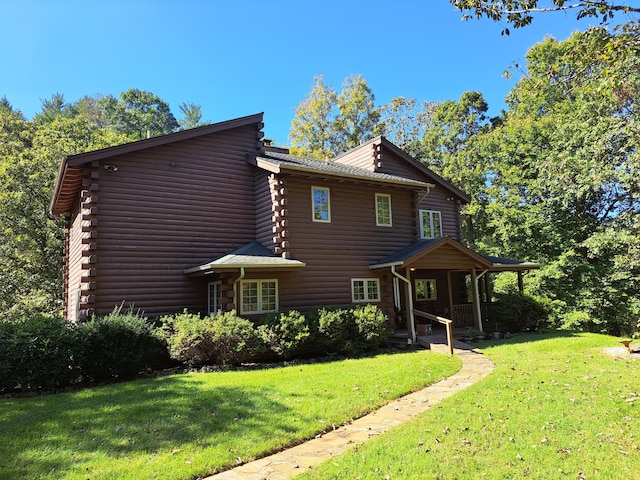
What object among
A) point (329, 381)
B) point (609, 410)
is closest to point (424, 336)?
point (329, 381)

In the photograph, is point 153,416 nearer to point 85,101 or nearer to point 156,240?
point 156,240

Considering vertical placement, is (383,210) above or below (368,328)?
above

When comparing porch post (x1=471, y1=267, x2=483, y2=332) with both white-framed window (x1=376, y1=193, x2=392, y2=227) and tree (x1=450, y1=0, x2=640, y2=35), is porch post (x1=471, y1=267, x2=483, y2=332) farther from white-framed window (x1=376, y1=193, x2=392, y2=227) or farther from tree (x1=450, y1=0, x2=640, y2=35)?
tree (x1=450, y1=0, x2=640, y2=35)

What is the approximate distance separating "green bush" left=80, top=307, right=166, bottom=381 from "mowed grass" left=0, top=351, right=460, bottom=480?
0.78m

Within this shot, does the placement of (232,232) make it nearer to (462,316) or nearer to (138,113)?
(462,316)

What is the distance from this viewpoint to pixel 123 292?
12.2 meters

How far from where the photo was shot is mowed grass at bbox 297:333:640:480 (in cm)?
437

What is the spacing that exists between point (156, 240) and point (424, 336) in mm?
9979

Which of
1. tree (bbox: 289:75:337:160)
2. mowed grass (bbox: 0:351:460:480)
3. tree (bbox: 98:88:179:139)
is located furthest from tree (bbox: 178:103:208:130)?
mowed grass (bbox: 0:351:460:480)

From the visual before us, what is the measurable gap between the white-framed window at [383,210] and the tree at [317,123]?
1915 centimetres

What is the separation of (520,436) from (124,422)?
19.0 ft

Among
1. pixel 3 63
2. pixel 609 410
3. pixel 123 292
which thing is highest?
pixel 3 63

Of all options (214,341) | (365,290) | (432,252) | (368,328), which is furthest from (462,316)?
(214,341)

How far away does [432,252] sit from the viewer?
48.3 ft
